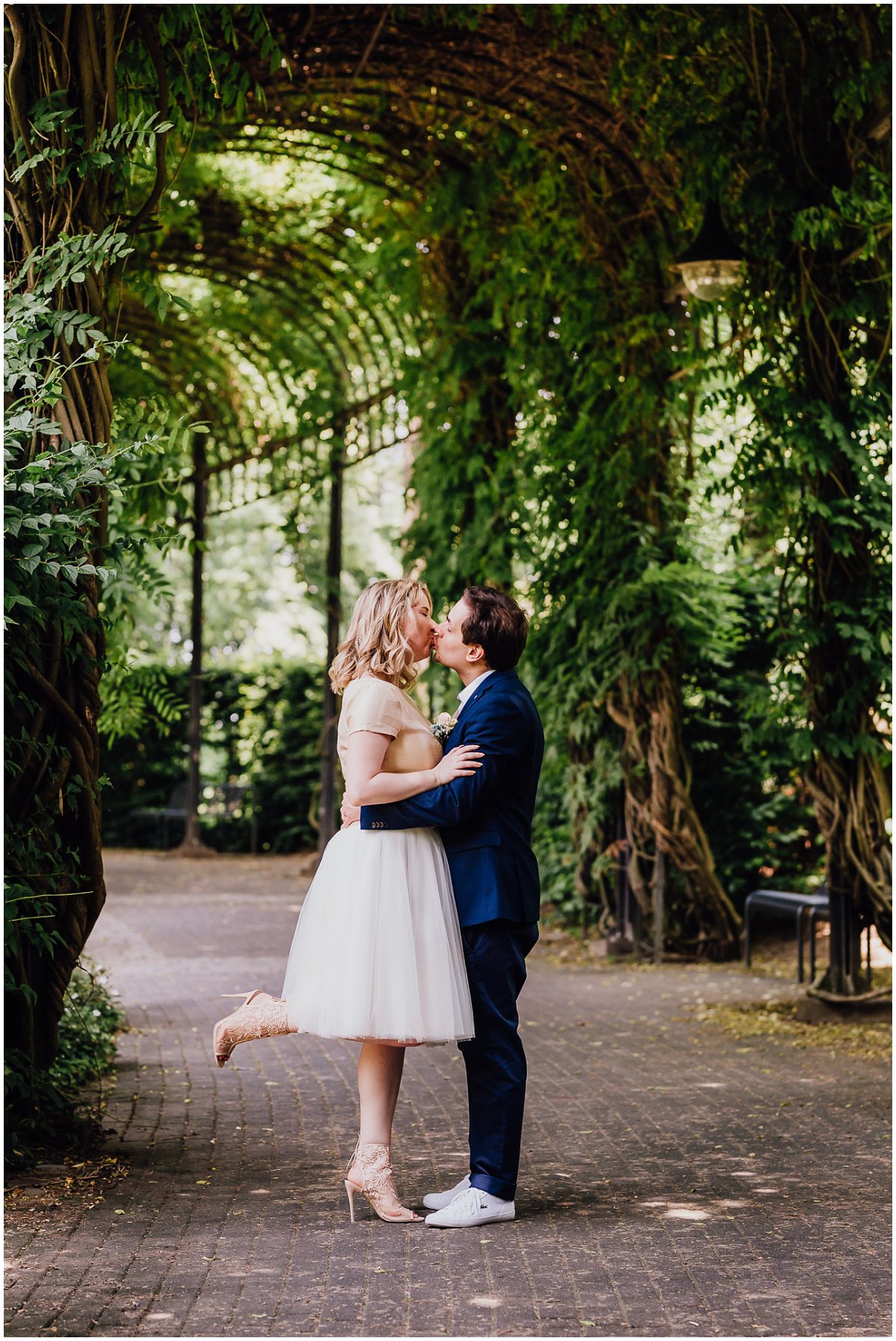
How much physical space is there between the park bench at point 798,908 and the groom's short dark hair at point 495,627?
4.62 meters

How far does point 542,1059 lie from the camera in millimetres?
7246

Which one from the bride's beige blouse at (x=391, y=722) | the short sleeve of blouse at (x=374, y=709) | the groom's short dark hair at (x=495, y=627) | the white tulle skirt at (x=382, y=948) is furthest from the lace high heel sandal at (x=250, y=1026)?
the groom's short dark hair at (x=495, y=627)

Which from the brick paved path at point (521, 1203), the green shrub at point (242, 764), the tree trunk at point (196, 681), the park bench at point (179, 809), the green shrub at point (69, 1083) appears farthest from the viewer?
the park bench at point (179, 809)

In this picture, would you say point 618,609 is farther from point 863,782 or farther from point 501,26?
point 501,26

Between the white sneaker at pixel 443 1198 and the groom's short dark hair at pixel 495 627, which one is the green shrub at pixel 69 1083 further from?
the groom's short dark hair at pixel 495 627

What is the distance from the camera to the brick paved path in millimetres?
3730

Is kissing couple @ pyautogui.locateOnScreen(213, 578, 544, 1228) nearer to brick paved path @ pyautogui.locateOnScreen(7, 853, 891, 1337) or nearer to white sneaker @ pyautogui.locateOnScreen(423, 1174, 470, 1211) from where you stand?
white sneaker @ pyautogui.locateOnScreen(423, 1174, 470, 1211)

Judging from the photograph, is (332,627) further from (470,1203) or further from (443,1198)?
(470,1203)

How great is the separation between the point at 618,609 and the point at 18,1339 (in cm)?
763

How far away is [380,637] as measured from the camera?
464 centimetres

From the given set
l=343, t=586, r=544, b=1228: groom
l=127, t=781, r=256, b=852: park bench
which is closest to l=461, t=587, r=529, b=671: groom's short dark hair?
l=343, t=586, r=544, b=1228: groom


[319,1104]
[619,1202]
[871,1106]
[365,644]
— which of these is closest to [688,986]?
[871,1106]

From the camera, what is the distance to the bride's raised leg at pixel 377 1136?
4.49m

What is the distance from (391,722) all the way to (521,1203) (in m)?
1.61
